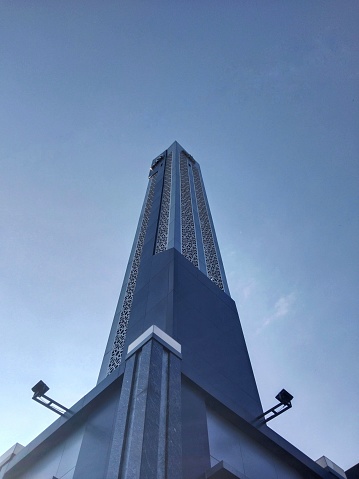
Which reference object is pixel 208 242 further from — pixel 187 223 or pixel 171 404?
pixel 171 404

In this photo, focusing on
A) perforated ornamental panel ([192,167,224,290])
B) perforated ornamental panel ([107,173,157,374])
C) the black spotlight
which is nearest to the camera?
the black spotlight

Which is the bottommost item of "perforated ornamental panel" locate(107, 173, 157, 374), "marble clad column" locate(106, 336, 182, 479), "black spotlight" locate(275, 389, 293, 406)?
"marble clad column" locate(106, 336, 182, 479)

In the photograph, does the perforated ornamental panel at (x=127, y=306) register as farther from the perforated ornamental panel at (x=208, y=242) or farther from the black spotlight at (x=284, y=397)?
the black spotlight at (x=284, y=397)

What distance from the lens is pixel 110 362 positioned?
8781 mm

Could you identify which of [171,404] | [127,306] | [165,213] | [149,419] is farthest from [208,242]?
[149,419]

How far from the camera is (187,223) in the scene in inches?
497

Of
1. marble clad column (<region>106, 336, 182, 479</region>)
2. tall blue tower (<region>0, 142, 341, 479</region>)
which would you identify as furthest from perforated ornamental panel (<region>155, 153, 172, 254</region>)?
marble clad column (<region>106, 336, 182, 479</region>)

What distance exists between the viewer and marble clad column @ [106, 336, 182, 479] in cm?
432

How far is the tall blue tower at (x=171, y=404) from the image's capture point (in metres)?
4.79

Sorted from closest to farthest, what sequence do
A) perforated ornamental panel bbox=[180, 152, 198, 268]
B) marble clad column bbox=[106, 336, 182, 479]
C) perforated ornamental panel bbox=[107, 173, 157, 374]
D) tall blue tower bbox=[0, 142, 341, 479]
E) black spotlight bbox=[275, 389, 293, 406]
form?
marble clad column bbox=[106, 336, 182, 479] → tall blue tower bbox=[0, 142, 341, 479] → black spotlight bbox=[275, 389, 293, 406] → perforated ornamental panel bbox=[107, 173, 157, 374] → perforated ornamental panel bbox=[180, 152, 198, 268]

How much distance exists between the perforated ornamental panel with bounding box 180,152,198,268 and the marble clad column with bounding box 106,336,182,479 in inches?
201

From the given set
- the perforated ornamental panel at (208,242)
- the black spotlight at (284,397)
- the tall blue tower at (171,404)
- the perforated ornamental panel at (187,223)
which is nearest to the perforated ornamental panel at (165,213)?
the tall blue tower at (171,404)

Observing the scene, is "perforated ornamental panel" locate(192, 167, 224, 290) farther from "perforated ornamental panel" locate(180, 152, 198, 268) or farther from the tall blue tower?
"perforated ornamental panel" locate(180, 152, 198, 268)

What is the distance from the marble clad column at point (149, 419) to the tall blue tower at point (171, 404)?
13 mm
